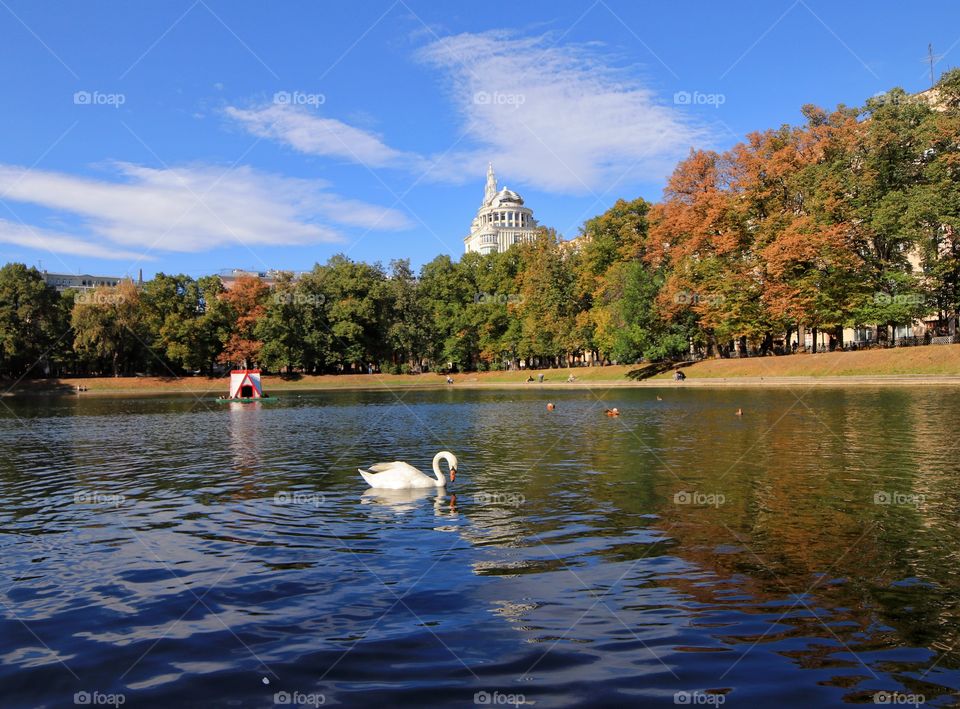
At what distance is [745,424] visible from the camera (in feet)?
109

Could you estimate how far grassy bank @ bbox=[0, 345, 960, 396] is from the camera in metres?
64.4

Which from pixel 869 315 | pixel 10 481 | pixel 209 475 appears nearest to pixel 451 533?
pixel 209 475

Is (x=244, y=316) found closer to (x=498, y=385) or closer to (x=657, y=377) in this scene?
(x=498, y=385)

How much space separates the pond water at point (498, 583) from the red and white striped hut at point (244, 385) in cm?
5171

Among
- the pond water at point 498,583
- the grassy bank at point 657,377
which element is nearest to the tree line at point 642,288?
the grassy bank at point 657,377

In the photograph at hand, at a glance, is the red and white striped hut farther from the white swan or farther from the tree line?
the white swan

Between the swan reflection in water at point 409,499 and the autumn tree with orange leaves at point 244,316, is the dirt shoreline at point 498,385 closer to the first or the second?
the autumn tree with orange leaves at point 244,316

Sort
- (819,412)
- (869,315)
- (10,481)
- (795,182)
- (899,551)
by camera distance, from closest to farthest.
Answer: (899,551)
(10,481)
(819,412)
(869,315)
(795,182)

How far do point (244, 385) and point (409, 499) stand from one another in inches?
2510

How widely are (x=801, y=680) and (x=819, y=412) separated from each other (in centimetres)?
3398

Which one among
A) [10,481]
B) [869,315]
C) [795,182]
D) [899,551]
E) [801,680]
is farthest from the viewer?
[795,182]

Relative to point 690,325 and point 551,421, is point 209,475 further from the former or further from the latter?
point 690,325

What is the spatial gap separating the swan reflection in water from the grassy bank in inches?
2225

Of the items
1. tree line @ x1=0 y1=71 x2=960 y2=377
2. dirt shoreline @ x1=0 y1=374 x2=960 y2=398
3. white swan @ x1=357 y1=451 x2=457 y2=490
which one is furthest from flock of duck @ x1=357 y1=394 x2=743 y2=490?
tree line @ x1=0 y1=71 x2=960 y2=377
